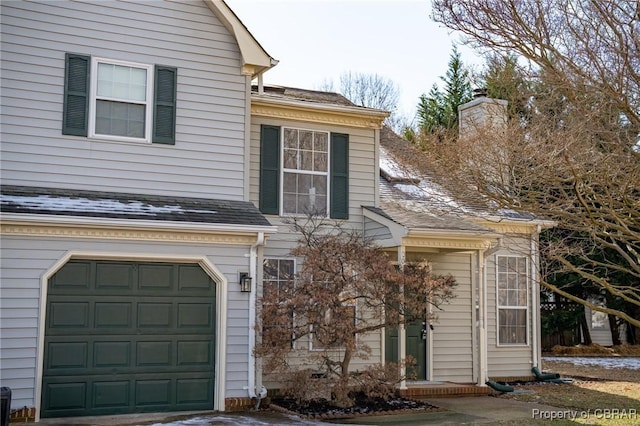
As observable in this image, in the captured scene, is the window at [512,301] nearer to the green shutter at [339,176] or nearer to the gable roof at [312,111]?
the green shutter at [339,176]

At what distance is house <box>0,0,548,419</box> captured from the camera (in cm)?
1005

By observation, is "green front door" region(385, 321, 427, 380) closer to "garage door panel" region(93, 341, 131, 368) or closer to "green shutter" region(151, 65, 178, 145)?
"garage door panel" region(93, 341, 131, 368)

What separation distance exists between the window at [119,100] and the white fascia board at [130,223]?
160cm

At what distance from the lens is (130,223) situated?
10219 millimetres

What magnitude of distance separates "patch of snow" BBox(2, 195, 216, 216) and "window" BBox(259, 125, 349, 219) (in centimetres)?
219

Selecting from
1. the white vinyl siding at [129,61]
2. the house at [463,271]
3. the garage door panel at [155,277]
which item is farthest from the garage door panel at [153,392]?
the house at [463,271]

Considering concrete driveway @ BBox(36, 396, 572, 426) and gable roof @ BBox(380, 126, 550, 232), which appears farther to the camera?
gable roof @ BBox(380, 126, 550, 232)

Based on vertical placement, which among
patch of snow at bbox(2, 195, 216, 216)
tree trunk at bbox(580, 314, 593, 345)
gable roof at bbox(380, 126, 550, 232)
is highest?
gable roof at bbox(380, 126, 550, 232)

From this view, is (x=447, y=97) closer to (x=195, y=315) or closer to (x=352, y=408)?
(x=352, y=408)

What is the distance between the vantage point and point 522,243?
15.5 m

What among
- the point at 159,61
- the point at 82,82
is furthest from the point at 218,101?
the point at 82,82

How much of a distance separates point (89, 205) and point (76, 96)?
1.77 m

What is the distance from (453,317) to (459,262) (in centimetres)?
108

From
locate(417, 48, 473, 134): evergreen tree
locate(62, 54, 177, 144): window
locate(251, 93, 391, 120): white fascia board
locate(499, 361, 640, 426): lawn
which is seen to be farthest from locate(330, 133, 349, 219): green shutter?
locate(417, 48, 473, 134): evergreen tree
